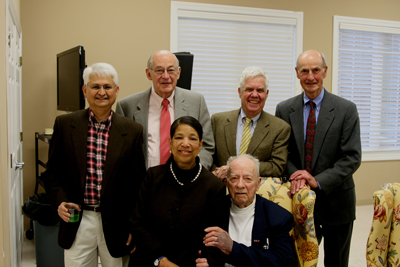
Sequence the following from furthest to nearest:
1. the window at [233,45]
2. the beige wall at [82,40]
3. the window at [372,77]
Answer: the window at [372,77], the window at [233,45], the beige wall at [82,40]

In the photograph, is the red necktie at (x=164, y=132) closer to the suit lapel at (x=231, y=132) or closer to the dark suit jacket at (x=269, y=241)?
the suit lapel at (x=231, y=132)

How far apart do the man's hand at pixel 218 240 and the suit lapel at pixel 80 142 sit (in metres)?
0.76

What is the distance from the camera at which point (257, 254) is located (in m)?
1.89

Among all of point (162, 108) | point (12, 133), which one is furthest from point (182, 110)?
point (12, 133)

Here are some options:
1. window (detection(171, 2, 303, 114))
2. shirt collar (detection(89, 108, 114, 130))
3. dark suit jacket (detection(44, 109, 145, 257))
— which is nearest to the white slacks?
dark suit jacket (detection(44, 109, 145, 257))

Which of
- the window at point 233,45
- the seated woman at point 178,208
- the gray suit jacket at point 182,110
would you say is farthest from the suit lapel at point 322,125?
the window at point 233,45

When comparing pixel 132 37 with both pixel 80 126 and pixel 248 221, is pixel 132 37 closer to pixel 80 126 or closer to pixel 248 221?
pixel 80 126

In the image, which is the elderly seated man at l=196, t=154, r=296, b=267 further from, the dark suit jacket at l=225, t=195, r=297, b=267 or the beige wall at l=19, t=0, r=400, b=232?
the beige wall at l=19, t=0, r=400, b=232

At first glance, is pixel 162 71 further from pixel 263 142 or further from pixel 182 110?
pixel 263 142

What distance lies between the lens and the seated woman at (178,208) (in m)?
1.92

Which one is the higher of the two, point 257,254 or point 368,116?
point 368,116

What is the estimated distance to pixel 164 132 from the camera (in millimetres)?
2350

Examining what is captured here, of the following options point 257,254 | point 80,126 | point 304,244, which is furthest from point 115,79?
point 304,244

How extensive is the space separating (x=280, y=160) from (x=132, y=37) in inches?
112
